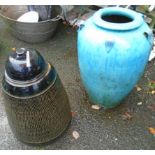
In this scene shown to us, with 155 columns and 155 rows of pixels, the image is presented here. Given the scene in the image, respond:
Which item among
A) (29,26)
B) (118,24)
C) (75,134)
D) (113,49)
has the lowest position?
(75,134)

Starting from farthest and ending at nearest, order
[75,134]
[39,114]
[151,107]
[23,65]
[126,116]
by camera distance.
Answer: [151,107] < [126,116] < [75,134] < [39,114] < [23,65]

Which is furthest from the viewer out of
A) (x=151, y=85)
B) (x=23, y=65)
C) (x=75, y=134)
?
(x=151, y=85)

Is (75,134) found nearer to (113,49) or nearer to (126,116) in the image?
(126,116)

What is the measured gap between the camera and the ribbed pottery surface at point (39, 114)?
2385mm

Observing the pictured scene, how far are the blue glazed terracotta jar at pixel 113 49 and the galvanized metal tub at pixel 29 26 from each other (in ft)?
4.85

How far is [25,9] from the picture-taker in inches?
182

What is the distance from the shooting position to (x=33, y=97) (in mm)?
2332

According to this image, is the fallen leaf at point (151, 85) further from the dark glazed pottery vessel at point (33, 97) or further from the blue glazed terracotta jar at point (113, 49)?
the dark glazed pottery vessel at point (33, 97)

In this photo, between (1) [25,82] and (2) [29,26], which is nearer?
(1) [25,82]

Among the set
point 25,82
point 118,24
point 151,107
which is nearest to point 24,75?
point 25,82

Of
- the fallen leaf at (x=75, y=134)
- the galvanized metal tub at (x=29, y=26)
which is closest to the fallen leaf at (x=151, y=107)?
the fallen leaf at (x=75, y=134)

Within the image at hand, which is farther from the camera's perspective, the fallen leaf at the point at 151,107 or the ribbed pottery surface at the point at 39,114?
the fallen leaf at the point at 151,107

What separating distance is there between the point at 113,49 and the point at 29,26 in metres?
1.96

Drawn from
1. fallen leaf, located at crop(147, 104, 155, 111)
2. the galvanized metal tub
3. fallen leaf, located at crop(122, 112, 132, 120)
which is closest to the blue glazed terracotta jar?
fallen leaf, located at crop(122, 112, 132, 120)
